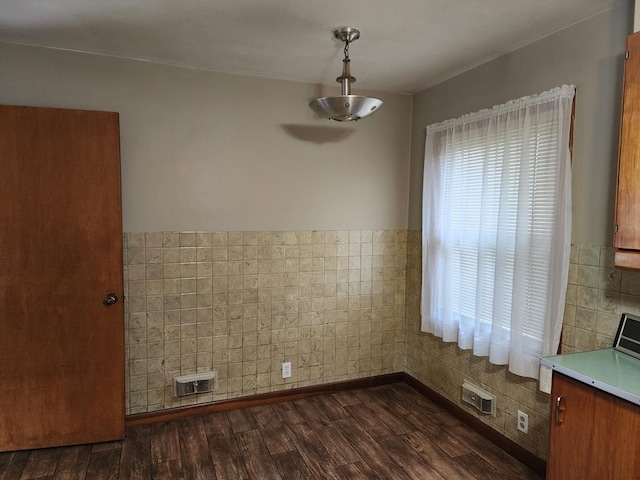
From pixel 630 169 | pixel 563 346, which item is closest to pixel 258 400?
pixel 563 346

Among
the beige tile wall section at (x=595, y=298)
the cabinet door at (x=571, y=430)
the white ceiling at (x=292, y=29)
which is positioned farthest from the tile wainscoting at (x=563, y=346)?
the white ceiling at (x=292, y=29)

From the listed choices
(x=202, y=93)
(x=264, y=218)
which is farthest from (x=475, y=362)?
(x=202, y=93)

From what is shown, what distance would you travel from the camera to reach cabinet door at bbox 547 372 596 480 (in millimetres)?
1579

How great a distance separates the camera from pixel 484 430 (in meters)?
2.68

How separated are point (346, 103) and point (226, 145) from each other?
1193 millimetres

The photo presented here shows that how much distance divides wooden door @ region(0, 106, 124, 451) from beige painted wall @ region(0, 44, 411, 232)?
9.4 inches

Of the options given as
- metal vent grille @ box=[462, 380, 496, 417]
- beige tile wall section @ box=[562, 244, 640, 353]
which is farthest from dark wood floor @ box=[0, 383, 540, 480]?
beige tile wall section @ box=[562, 244, 640, 353]

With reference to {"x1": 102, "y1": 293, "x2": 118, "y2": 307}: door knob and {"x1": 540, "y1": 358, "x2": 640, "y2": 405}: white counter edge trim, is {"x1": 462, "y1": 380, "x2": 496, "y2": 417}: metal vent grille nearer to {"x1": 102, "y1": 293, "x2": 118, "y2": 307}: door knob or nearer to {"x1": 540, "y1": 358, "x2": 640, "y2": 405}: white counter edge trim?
{"x1": 540, "y1": 358, "x2": 640, "y2": 405}: white counter edge trim

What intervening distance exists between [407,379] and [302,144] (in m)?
2.20

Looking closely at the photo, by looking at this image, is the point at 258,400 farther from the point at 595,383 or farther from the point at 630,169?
the point at 630,169

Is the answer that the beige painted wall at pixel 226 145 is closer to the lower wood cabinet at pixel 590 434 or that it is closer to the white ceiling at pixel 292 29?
the white ceiling at pixel 292 29

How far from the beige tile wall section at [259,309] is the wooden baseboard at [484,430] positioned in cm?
32

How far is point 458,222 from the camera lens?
112 inches

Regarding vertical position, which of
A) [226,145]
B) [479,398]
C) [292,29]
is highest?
[292,29]
